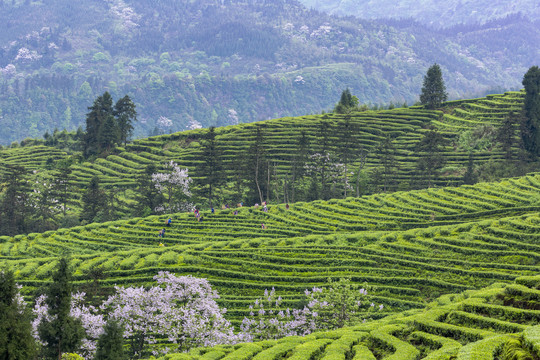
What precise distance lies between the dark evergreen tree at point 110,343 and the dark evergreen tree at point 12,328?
3495 mm

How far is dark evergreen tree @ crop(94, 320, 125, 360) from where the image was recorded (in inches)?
1233

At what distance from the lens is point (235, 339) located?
124 feet

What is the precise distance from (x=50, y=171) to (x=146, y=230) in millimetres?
50498

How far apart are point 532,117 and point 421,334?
84480 millimetres

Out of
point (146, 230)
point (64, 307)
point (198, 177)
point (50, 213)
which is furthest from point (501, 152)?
point (64, 307)

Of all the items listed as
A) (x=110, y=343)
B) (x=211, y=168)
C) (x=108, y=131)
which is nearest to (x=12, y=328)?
(x=110, y=343)

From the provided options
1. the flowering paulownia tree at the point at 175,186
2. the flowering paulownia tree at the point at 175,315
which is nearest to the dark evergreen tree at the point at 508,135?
the flowering paulownia tree at the point at 175,186

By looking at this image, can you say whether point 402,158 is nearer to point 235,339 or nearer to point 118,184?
point 118,184

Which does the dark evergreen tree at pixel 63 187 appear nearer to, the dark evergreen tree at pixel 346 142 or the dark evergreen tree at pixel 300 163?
the dark evergreen tree at pixel 300 163

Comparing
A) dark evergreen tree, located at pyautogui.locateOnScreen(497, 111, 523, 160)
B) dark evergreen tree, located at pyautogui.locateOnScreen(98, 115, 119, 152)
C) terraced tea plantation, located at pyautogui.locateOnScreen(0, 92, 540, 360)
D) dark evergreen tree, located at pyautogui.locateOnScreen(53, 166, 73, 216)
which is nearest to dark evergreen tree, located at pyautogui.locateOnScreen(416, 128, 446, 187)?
terraced tea plantation, located at pyautogui.locateOnScreen(0, 92, 540, 360)

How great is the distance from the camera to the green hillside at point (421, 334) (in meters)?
24.2

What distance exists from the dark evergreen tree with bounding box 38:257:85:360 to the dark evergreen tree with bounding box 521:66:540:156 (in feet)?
280

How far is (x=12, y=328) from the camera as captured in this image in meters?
29.1

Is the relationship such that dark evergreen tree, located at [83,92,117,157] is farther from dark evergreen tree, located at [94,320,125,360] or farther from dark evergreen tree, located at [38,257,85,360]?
dark evergreen tree, located at [94,320,125,360]
